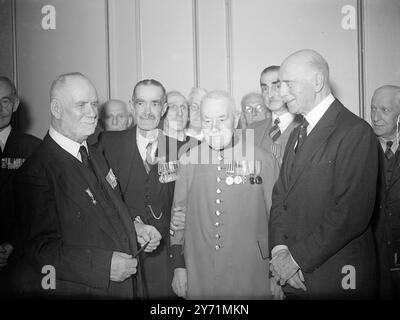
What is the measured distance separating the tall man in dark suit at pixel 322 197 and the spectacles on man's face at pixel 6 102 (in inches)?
52.6

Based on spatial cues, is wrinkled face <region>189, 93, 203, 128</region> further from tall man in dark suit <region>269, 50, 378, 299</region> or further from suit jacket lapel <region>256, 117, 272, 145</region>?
tall man in dark suit <region>269, 50, 378, 299</region>

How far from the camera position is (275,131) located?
191 cm

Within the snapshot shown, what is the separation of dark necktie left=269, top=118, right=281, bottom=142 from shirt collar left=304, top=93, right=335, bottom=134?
238 millimetres

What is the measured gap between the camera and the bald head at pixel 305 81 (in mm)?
1646

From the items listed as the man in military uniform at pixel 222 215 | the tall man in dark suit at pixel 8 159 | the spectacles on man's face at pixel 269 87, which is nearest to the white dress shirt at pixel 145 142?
the man in military uniform at pixel 222 215

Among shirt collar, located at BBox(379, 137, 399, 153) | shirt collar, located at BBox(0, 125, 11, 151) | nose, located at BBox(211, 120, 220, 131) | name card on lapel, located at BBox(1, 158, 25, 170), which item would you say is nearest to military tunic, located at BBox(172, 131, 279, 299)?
nose, located at BBox(211, 120, 220, 131)

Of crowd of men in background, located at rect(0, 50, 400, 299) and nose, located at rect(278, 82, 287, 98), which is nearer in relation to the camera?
crowd of men in background, located at rect(0, 50, 400, 299)

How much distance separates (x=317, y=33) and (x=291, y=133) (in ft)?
1.91

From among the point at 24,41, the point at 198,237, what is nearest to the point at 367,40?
the point at 198,237

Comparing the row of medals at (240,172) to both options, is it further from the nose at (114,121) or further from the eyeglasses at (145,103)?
the nose at (114,121)

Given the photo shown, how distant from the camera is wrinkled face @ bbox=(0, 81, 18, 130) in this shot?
6.39 ft

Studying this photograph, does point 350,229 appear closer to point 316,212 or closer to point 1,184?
point 316,212

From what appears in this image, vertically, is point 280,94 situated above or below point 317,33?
below

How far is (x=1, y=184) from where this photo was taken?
190cm
